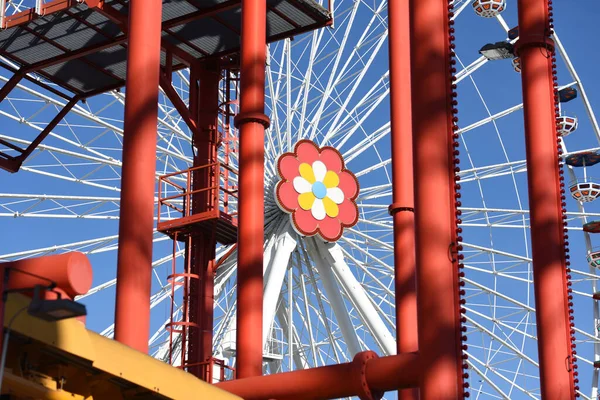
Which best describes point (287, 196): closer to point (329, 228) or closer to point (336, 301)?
point (329, 228)

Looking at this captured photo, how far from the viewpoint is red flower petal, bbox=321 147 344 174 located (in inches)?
953

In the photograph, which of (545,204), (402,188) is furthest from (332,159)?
(545,204)

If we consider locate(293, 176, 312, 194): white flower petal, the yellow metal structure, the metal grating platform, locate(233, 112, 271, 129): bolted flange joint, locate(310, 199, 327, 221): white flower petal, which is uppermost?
the metal grating platform

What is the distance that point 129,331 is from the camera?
43.0ft

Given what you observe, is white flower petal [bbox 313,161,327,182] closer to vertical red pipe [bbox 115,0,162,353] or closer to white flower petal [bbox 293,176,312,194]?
white flower petal [bbox 293,176,312,194]

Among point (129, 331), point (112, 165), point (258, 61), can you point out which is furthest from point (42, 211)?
point (129, 331)

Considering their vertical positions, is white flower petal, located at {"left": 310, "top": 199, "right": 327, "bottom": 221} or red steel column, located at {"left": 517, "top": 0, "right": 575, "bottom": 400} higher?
white flower petal, located at {"left": 310, "top": 199, "right": 327, "bottom": 221}

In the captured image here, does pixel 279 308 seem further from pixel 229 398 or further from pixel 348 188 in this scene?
pixel 229 398

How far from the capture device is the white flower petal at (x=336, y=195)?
946 inches

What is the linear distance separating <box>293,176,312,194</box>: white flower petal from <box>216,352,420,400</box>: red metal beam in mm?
10552

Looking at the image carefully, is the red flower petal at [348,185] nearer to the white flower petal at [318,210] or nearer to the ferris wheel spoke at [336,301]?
the white flower petal at [318,210]

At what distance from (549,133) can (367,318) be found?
11.4m

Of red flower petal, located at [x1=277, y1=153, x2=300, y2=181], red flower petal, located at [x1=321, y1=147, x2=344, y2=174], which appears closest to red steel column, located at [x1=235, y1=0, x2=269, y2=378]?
red flower petal, located at [x1=277, y1=153, x2=300, y2=181]

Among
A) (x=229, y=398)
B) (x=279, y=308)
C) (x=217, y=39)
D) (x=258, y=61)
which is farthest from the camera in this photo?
(x=279, y=308)
